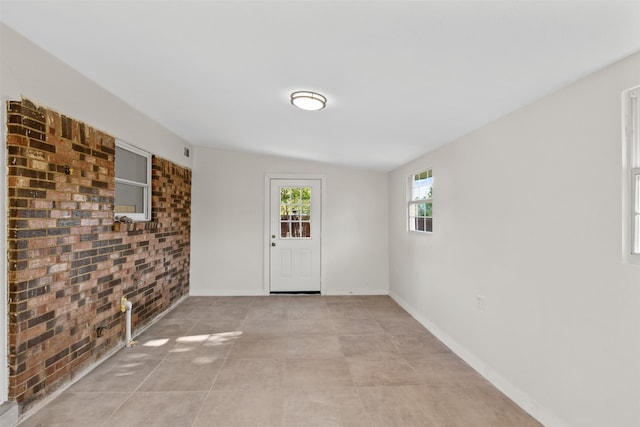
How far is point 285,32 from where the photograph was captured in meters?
1.71

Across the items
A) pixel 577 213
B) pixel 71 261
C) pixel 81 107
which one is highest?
pixel 81 107

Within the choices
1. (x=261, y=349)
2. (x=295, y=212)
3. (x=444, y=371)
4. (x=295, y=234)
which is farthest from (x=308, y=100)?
(x=295, y=234)

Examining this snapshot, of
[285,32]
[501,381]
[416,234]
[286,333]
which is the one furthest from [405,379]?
[285,32]

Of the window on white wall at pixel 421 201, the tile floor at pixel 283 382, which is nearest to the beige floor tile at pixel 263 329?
the tile floor at pixel 283 382

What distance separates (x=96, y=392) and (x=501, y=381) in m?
2.95

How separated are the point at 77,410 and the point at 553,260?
317 centimetres

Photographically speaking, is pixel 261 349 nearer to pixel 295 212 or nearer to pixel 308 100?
pixel 308 100

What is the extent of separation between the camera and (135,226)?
348 cm

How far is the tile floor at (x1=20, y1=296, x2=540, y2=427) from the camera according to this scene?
7.04ft

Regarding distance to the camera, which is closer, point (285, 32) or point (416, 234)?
point (285, 32)

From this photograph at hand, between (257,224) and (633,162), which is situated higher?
(633,162)

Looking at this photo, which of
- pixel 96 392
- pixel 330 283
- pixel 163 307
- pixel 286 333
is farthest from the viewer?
pixel 330 283

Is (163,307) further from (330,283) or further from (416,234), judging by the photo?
(416,234)

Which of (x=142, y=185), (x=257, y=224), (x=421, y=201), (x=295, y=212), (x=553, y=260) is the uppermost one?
(x=142, y=185)
